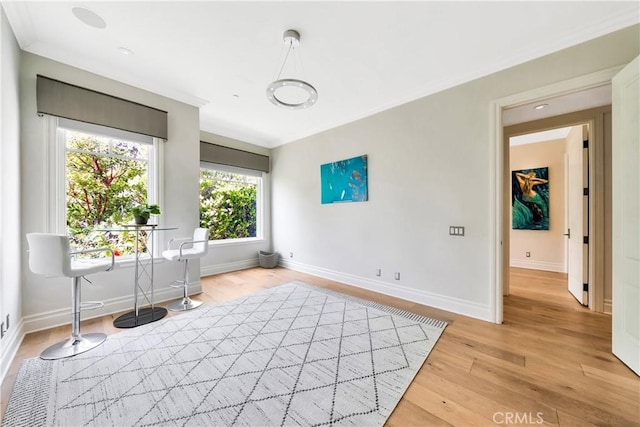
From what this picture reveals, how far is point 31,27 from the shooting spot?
2113 millimetres

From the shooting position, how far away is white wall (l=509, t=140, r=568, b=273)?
15.6 ft

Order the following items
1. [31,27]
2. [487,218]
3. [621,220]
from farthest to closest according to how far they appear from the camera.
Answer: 1. [487,218]
2. [31,27]
3. [621,220]

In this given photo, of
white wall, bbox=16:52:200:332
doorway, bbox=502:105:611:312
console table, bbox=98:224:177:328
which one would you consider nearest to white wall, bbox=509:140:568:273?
doorway, bbox=502:105:611:312

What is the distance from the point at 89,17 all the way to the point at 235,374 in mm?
3168

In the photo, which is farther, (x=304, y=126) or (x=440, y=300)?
(x=304, y=126)

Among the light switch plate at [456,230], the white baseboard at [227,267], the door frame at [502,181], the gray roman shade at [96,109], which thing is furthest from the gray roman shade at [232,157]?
the door frame at [502,181]

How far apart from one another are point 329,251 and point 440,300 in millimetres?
1927

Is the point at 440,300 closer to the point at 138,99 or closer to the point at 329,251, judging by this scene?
the point at 329,251

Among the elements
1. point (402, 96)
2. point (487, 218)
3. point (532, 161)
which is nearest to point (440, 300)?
point (487, 218)

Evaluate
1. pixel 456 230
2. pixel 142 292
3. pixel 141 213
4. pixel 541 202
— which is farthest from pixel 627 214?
pixel 142 292

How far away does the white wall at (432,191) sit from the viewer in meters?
2.43

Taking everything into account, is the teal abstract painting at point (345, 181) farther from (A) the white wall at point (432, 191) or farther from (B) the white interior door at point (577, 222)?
(B) the white interior door at point (577, 222)

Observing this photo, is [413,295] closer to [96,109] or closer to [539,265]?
[539,265]

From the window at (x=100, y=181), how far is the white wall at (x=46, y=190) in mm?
153
